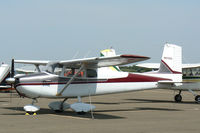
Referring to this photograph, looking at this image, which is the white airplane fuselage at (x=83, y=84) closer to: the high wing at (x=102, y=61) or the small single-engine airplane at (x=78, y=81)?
the small single-engine airplane at (x=78, y=81)

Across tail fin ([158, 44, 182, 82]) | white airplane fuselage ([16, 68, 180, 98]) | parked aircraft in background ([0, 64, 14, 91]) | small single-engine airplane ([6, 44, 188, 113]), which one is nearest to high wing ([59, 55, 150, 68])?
small single-engine airplane ([6, 44, 188, 113])

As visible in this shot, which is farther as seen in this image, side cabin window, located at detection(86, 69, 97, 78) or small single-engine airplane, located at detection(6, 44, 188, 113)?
side cabin window, located at detection(86, 69, 97, 78)

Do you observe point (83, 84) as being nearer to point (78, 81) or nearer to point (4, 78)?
point (78, 81)

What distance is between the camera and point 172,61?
58.3ft

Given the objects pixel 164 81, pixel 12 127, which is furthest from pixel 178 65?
pixel 12 127

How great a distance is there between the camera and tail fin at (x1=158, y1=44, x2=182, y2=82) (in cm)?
1688

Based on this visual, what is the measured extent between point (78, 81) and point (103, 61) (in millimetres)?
1427

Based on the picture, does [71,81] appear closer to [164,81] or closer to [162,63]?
[164,81]

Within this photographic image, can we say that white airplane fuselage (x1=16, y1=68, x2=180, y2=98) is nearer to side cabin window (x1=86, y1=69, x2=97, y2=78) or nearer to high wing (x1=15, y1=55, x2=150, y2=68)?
side cabin window (x1=86, y1=69, x2=97, y2=78)

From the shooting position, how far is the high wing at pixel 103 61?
10.2 m

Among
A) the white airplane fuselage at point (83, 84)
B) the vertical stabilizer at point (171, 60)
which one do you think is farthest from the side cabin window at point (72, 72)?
the vertical stabilizer at point (171, 60)

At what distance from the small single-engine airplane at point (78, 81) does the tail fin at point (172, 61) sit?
282 cm

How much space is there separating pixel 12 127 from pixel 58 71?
3895 millimetres

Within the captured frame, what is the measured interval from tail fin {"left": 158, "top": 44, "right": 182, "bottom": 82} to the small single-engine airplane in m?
2.82
